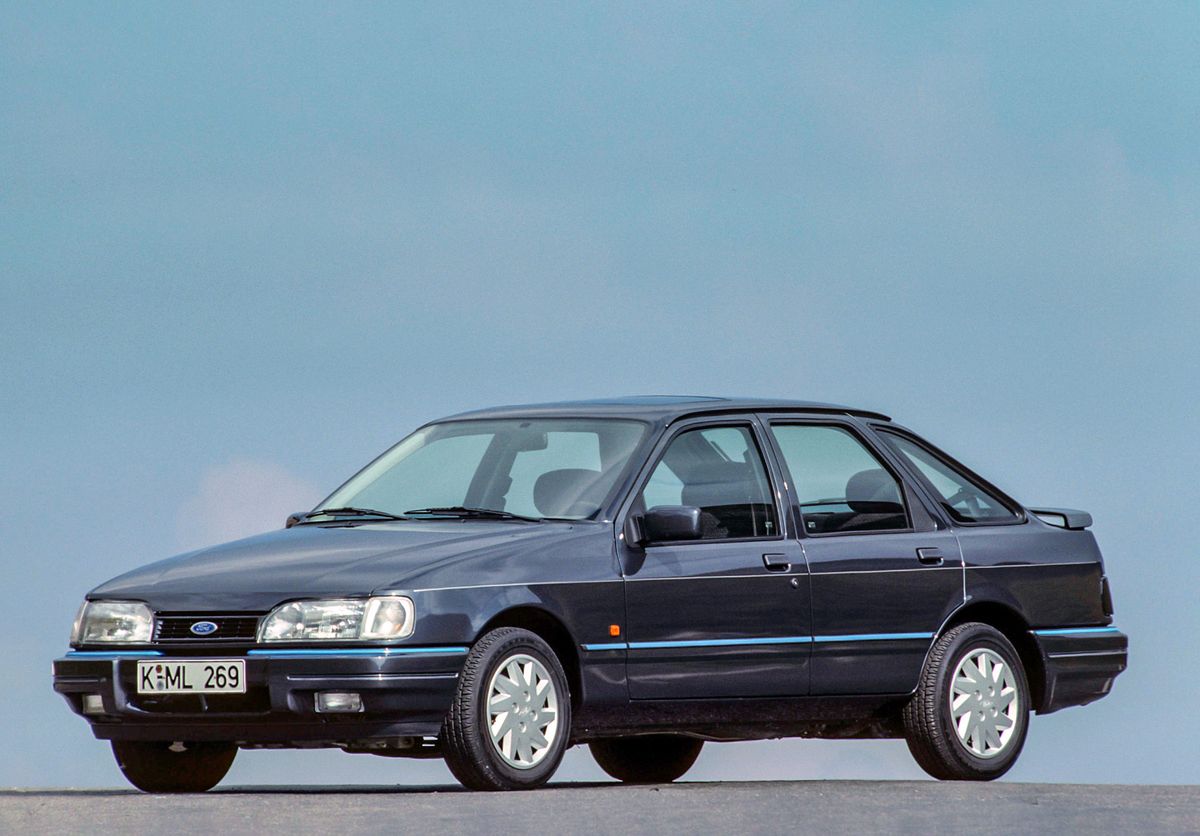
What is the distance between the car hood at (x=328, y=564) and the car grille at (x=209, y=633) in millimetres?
46

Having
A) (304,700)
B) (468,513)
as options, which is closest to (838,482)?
(468,513)

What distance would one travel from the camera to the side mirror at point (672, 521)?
35.0ft

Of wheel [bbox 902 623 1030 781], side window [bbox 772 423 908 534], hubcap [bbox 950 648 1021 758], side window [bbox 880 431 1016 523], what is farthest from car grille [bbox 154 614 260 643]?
side window [bbox 880 431 1016 523]

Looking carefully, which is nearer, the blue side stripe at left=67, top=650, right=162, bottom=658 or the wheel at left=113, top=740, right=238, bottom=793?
the blue side stripe at left=67, top=650, right=162, bottom=658

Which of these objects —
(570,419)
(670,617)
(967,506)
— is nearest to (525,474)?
(570,419)

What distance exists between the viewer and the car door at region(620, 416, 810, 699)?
10977 millimetres

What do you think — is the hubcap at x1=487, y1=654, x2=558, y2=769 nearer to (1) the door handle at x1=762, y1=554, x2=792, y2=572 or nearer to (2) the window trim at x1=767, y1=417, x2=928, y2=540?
(1) the door handle at x1=762, y1=554, x2=792, y2=572

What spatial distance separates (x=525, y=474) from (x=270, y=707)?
2.11 metres

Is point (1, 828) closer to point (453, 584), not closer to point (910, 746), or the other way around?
point (453, 584)

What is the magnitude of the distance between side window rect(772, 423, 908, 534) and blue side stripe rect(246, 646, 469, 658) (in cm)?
263

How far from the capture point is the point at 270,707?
10133 millimetres

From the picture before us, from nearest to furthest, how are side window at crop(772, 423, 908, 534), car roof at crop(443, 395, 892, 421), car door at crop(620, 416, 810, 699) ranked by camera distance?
car door at crop(620, 416, 810, 699), car roof at crop(443, 395, 892, 421), side window at crop(772, 423, 908, 534)

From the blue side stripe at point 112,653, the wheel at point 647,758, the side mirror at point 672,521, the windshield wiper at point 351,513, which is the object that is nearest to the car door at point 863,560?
the side mirror at point 672,521

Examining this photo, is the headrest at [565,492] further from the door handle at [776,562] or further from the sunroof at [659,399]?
the door handle at [776,562]
